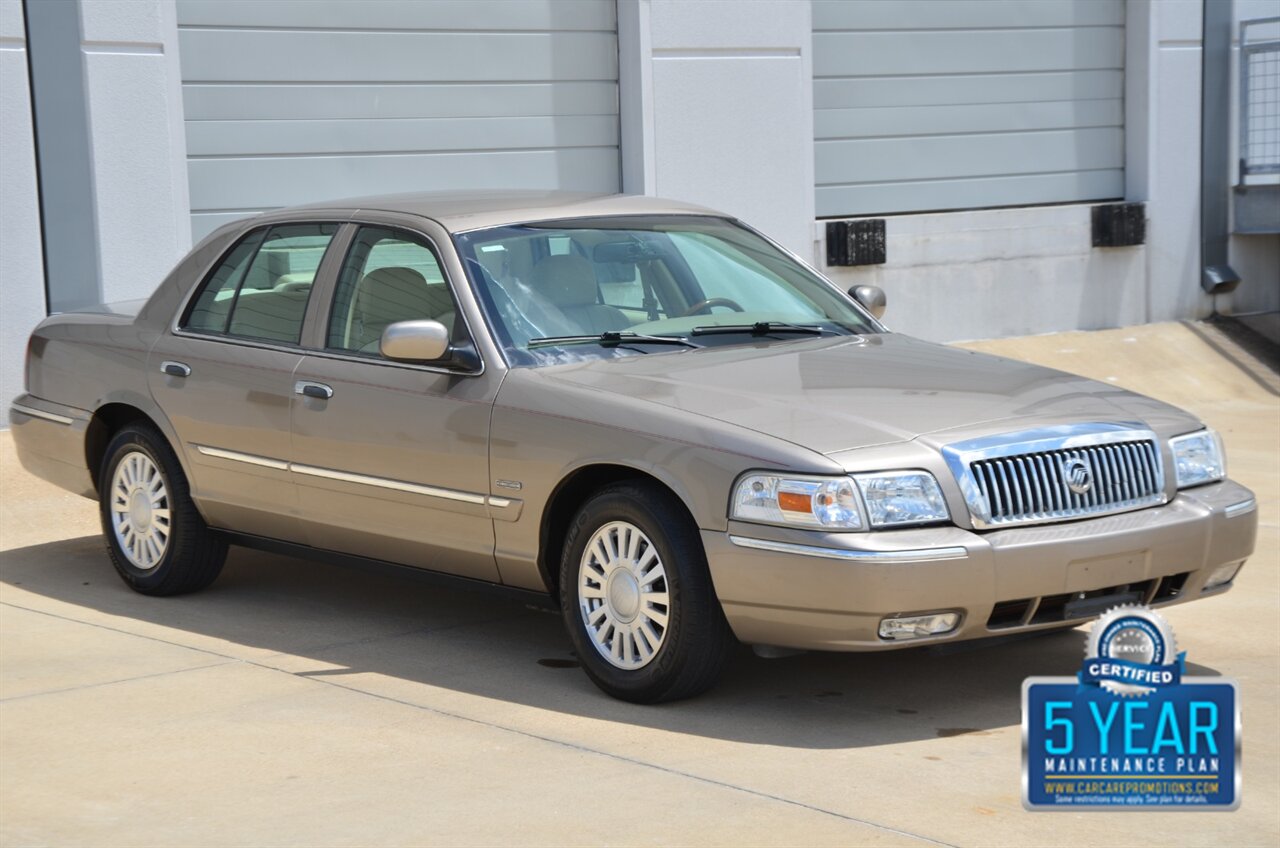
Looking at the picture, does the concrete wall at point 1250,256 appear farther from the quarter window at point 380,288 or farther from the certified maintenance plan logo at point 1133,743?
the certified maintenance plan logo at point 1133,743

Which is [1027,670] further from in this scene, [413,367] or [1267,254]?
[1267,254]

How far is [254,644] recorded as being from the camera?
670 cm

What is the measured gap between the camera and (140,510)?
746 cm

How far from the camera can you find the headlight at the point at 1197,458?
579 cm

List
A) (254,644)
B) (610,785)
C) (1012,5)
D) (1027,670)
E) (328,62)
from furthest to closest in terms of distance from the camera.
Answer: (1012,5) → (328,62) → (254,644) → (1027,670) → (610,785)

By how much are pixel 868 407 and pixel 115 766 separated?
246cm

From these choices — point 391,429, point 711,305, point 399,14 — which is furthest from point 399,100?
point 391,429

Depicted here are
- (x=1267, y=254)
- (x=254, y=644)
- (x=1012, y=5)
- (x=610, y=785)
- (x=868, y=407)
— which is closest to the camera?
(x=610, y=785)

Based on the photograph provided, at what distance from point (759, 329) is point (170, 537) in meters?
2.57

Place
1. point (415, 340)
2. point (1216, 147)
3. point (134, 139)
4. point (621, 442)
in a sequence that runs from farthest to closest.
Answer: point (1216, 147) < point (134, 139) < point (415, 340) < point (621, 442)

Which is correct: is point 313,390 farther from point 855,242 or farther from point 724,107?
point 855,242

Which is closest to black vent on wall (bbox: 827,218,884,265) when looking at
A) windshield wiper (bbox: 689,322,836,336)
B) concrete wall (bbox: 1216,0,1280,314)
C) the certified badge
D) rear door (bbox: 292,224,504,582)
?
concrete wall (bbox: 1216,0,1280,314)

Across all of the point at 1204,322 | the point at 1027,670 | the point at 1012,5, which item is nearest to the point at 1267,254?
the point at 1204,322

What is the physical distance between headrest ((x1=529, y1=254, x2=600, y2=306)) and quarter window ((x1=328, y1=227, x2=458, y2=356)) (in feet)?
1.14
